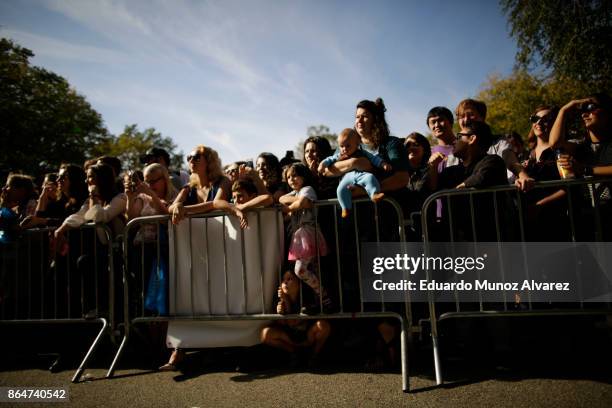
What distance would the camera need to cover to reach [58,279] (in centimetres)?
476

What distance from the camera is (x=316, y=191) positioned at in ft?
13.7

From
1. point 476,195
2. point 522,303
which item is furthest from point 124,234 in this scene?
point 522,303

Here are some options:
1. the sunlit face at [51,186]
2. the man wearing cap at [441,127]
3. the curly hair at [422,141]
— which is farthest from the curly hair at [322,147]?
the sunlit face at [51,186]

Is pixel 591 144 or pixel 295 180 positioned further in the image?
pixel 295 180

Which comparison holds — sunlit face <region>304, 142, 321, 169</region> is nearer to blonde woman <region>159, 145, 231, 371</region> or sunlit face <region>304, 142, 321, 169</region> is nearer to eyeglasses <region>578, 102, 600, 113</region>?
blonde woman <region>159, 145, 231, 371</region>

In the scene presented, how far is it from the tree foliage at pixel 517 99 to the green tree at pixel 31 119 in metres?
28.8

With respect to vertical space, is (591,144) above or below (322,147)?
below

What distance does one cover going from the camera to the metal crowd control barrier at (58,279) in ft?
14.8

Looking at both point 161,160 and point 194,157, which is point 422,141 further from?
point 161,160

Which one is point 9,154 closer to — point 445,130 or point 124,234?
point 124,234

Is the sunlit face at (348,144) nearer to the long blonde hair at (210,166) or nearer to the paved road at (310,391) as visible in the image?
the long blonde hair at (210,166)

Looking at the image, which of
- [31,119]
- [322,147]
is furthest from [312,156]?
[31,119]

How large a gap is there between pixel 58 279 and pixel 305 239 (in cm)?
314

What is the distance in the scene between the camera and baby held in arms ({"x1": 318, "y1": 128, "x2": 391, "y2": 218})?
11.9 ft
